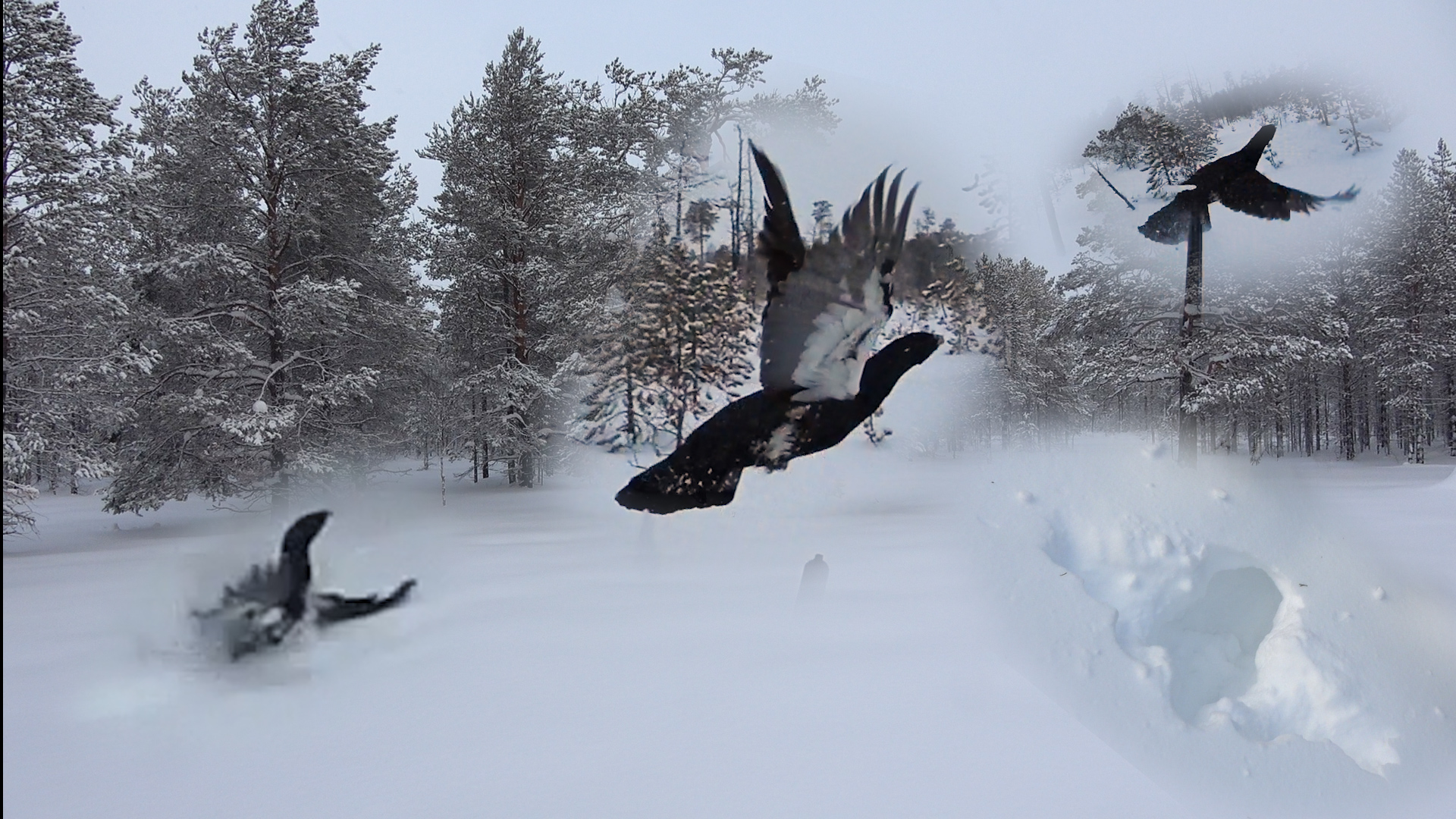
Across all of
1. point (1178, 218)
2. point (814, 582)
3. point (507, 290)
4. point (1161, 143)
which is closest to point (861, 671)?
point (814, 582)

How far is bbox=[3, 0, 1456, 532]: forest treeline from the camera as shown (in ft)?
14.5

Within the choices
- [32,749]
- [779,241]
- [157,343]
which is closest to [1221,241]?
[779,241]

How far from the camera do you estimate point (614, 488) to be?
4812 millimetres

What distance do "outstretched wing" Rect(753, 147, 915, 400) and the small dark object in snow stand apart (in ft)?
3.28

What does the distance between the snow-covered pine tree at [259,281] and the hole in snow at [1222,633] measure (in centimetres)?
985

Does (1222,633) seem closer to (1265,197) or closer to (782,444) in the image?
(782,444)

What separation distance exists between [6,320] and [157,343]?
3.93m

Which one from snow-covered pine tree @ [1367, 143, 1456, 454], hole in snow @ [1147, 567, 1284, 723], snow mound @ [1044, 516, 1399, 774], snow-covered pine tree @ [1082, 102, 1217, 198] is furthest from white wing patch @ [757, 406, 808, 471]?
snow-covered pine tree @ [1367, 143, 1456, 454]

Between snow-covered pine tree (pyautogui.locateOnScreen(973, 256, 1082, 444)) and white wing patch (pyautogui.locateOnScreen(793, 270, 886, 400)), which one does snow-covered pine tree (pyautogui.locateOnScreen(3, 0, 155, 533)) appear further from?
snow-covered pine tree (pyautogui.locateOnScreen(973, 256, 1082, 444))

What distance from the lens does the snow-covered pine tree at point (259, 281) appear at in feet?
31.0

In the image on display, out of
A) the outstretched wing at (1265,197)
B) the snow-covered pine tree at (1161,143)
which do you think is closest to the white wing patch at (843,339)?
the snow-covered pine tree at (1161,143)

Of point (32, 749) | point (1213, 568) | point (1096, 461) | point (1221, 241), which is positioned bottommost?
point (32, 749)

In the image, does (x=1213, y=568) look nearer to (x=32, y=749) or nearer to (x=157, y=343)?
(x=32, y=749)

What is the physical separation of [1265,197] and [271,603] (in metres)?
6.69
